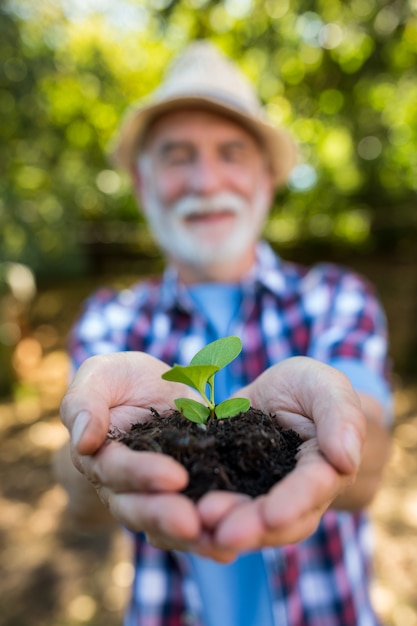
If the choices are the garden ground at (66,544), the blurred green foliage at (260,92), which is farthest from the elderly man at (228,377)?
the blurred green foliage at (260,92)

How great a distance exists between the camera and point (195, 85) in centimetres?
208

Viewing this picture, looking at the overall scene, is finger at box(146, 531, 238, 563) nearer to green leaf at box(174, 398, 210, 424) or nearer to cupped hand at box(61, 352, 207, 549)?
cupped hand at box(61, 352, 207, 549)

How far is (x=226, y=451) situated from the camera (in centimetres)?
97

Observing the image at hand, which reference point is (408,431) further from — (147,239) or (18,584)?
(147,239)

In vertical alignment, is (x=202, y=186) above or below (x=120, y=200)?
above

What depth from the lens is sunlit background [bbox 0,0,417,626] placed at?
344 cm

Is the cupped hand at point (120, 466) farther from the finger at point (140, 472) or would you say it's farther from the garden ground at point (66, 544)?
the garden ground at point (66, 544)

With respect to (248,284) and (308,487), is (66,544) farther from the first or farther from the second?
(308,487)

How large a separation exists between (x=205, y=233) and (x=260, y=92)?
4.08 metres

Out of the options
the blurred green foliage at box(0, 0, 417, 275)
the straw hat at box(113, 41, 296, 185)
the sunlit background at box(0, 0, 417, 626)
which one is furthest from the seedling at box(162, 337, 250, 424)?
the blurred green foliage at box(0, 0, 417, 275)

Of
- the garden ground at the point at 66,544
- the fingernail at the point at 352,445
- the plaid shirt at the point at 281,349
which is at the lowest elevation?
the garden ground at the point at 66,544

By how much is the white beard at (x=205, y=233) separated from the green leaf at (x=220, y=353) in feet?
3.37

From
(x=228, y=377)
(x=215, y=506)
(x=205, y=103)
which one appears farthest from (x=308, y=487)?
(x=205, y=103)

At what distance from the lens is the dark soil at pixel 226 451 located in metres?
0.90
